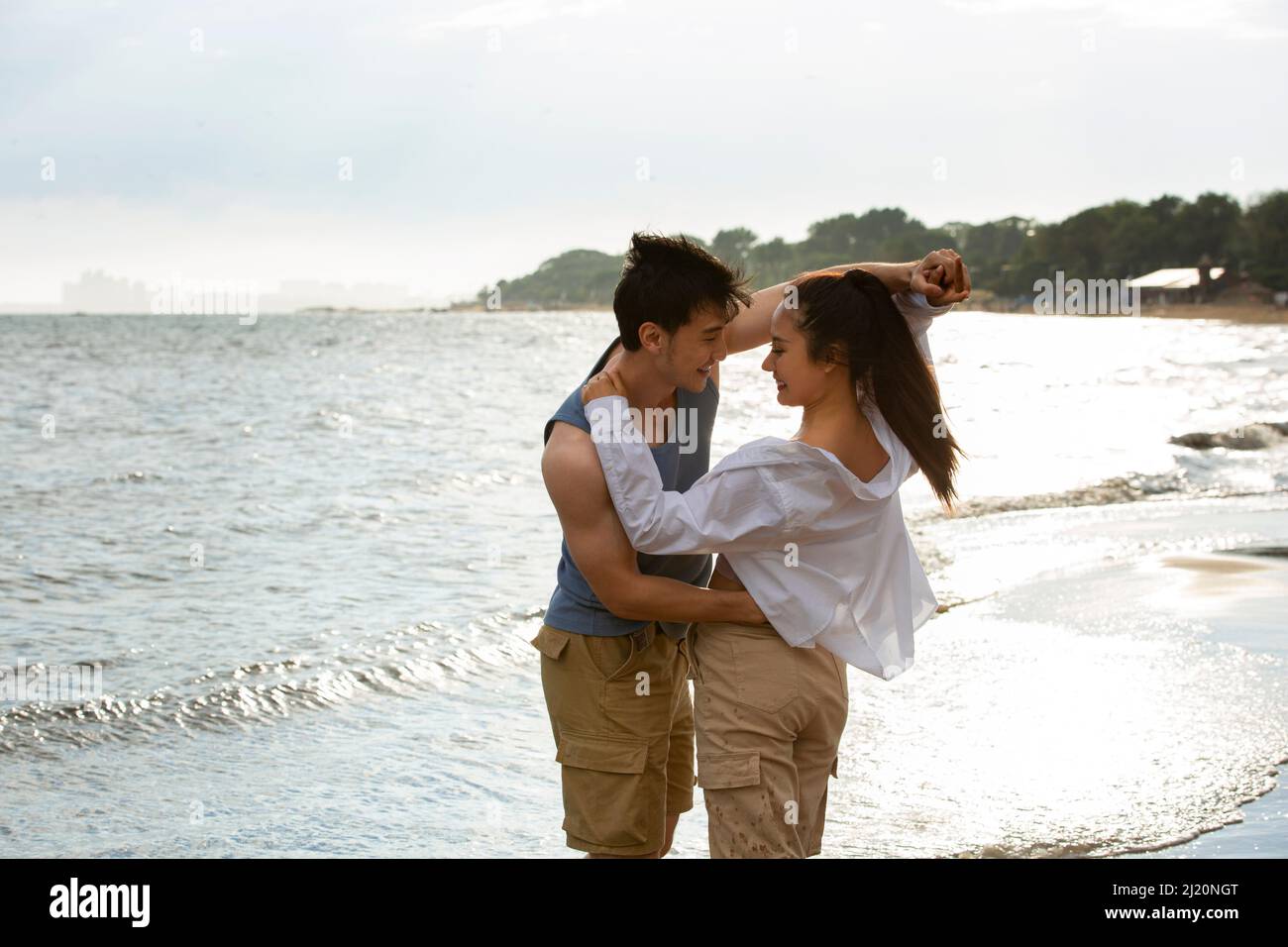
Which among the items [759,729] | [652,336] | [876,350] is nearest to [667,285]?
[652,336]

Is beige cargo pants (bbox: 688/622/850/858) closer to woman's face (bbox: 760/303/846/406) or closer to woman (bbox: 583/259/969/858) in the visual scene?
woman (bbox: 583/259/969/858)

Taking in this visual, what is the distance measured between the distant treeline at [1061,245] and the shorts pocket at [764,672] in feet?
231

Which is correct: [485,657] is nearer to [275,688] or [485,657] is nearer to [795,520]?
[275,688]

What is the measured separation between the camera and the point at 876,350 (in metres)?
3.07

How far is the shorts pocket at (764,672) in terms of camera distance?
3059mm

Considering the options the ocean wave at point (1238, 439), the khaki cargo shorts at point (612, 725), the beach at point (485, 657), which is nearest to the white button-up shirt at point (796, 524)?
the khaki cargo shorts at point (612, 725)

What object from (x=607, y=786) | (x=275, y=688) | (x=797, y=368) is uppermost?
(x=797, y=368)

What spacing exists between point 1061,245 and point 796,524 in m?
113

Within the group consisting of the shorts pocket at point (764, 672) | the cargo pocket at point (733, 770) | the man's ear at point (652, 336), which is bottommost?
the cargo pocket at point (733, 770)

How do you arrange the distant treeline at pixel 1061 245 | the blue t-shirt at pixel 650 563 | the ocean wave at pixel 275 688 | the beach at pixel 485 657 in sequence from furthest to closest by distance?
the distant treeline at pixel 1061 245, the ocean wave at pixel 275 688, the beach at pixel 485 657, the blue t-shirt at pixel 650 563

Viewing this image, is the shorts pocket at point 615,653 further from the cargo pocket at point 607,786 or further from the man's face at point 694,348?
the man's face at point 694,348
